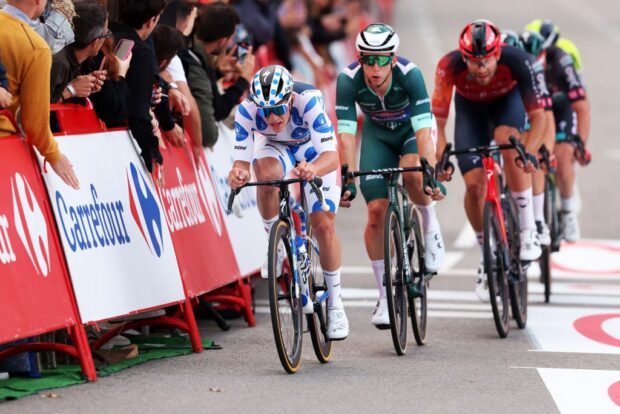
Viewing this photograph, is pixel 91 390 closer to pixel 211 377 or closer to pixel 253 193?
pixel 211 377

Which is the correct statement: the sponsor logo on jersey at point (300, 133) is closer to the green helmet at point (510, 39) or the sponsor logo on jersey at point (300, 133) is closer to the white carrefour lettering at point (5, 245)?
the white carrefour lettering at point (5, 245)

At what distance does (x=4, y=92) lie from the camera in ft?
26.4

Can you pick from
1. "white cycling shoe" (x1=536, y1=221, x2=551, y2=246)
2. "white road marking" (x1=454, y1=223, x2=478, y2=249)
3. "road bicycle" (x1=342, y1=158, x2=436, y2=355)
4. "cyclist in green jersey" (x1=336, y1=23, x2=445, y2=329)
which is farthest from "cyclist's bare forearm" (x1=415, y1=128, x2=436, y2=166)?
"white road marking" (x1=454, y1=223, x2=478, y2=249)

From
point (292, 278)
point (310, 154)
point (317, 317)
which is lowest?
point (317, 317)

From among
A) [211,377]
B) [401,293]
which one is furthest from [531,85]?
[211,377]

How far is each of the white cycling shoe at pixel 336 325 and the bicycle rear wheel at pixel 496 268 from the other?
53.5 inches

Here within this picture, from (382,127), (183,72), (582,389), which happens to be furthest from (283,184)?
(183,72)

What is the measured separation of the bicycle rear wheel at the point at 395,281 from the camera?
30.7 feet

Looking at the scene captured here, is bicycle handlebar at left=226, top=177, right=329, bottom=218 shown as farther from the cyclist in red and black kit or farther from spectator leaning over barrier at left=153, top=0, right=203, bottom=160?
the cyclist in red and black kit

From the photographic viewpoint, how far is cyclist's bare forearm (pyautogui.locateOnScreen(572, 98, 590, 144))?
13930 millimetres

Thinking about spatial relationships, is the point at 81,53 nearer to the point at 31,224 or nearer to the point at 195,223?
the point at 31,224

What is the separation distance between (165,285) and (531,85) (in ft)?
11.5

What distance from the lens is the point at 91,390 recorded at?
8.09 m

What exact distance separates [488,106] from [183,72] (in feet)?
8.19
